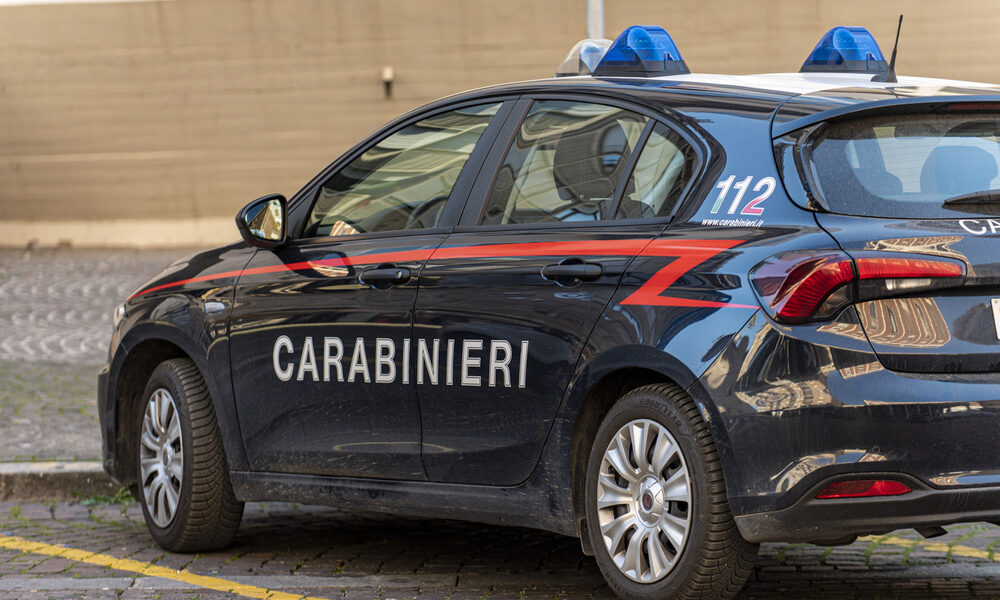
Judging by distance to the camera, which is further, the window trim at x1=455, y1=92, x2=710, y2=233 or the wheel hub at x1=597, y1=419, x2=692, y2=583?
the window trim at x1=455, y1=92, x2=710, y2=233

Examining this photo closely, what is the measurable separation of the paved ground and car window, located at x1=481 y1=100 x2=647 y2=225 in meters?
1.32

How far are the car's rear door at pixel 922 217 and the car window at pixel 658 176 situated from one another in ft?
1.40

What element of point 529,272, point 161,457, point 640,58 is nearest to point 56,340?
point 161,457

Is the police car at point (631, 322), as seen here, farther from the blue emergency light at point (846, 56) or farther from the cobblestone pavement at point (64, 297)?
the cobblestone pavement at point (64, 297)

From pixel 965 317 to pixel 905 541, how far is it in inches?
106

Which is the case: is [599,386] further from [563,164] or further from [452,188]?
[452,188]

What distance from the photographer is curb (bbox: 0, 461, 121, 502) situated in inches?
303

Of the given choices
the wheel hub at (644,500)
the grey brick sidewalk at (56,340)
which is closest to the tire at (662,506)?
the wheel hub at (644,500)

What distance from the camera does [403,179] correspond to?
545 centimetres

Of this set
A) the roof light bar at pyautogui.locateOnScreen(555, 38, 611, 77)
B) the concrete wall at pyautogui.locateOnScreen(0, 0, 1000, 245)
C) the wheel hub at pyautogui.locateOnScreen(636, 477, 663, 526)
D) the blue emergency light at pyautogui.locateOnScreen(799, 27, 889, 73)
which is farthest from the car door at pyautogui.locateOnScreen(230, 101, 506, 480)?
the concrete wall at pyautogui.locateOnScreen(0, 0, 1000, 245)

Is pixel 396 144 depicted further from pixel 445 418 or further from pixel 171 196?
pixel 171 196

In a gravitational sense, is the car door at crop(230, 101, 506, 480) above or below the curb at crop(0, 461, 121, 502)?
above

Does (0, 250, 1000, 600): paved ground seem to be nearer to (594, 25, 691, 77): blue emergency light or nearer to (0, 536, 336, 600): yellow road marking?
(0, 536, 336, 600): yellow road marking

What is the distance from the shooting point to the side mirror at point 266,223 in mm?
5754
